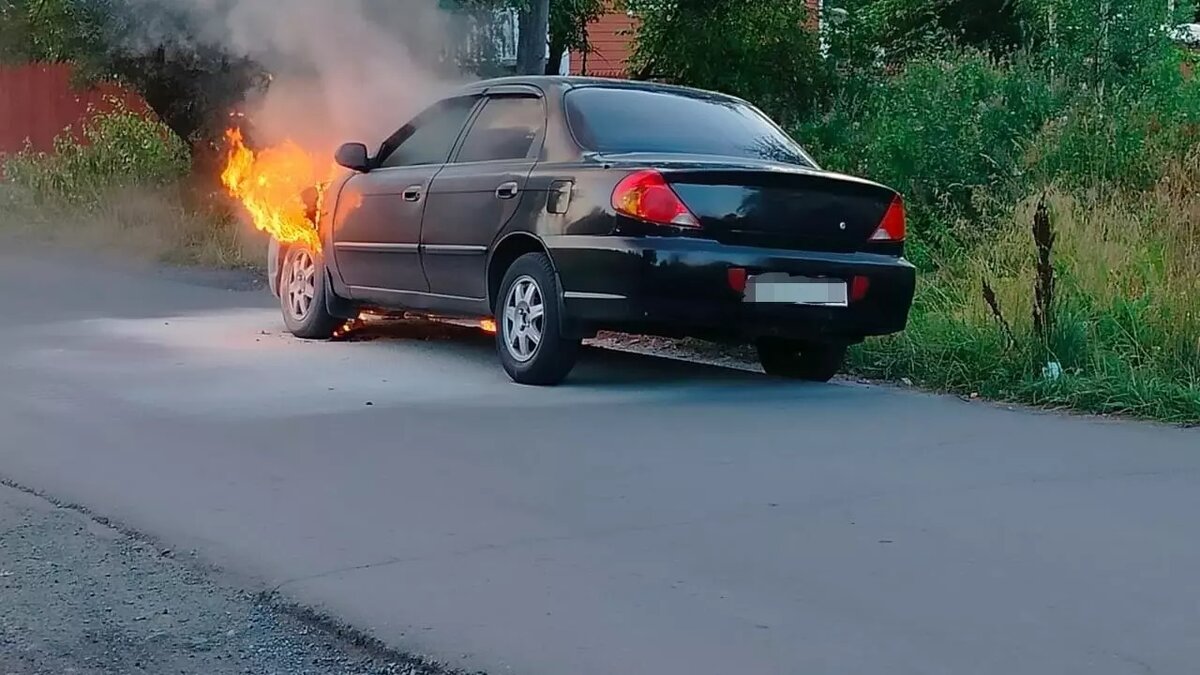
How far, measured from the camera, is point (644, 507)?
5945mm

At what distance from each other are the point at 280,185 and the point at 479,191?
11.0ft

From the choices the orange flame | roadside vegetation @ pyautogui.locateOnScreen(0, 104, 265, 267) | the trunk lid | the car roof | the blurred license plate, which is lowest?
roadside vegetation @ pyautogui.locateOnScreen(0, 104, 265, 267)

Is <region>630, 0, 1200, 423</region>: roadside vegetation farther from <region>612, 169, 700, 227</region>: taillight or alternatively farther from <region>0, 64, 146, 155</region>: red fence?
<region>0, 64, 146, 155</region>: red fence

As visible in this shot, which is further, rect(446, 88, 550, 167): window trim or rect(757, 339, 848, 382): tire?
rect(757, 339, 848, 382): tire

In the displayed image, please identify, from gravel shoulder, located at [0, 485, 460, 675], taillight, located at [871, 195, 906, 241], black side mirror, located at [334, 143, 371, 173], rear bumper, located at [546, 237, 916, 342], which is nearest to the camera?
gravel shoulder, located at [0, 485, 460, 675]

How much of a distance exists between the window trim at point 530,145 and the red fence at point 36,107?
60.0ft

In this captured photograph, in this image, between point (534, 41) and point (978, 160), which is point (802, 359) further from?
point (534, 41)

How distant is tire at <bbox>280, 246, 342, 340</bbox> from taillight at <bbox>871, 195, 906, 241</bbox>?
11.6ft

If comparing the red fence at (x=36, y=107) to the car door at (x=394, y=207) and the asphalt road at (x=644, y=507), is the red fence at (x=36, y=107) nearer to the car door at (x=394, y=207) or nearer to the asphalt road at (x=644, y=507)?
the car door at (x=394, y=207)

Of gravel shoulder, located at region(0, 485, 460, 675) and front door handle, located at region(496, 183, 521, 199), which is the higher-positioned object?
front door handle, located at region(496, 183, 521, 199)

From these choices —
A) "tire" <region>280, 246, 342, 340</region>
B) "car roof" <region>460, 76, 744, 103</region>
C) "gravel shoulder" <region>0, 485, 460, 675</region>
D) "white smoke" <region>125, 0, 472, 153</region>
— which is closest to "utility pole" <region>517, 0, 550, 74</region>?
"white smoke" <region>125, 0, 472, 153</region>

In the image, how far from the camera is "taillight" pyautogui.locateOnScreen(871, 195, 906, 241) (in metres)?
8.62

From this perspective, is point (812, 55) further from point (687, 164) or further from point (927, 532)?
point (927, 532)

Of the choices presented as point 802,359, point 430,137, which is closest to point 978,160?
point 802,359
